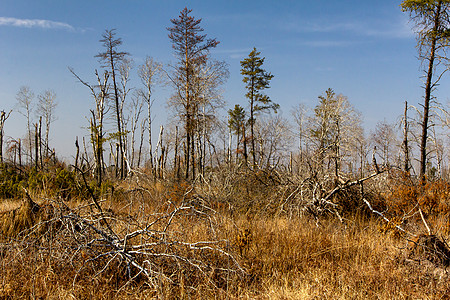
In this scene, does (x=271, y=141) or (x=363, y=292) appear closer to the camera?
(x=363, y=292)

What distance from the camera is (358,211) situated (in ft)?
24.6

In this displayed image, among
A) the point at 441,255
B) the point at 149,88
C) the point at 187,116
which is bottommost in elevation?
the point at 441,255

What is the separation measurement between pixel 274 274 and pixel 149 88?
25.9 meters

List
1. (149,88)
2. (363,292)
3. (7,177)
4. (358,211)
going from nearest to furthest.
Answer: (363,292), (358,211), (7,177), (149,88)

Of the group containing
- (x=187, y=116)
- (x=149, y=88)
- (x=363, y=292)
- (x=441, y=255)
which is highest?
(x=149, y=88)

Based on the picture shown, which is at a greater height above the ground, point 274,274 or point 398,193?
point 398,193

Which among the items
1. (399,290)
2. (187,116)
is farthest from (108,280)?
(187,116)

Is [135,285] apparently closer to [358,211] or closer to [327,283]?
[327,283]

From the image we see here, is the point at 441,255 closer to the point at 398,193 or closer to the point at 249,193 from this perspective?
the point at 398,193

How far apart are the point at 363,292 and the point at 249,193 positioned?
5045 mm

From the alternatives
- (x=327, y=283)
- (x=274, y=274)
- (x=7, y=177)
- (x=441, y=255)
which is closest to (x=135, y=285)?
(x=274, y=274)

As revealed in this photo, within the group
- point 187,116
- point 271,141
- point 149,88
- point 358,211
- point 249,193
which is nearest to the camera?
point 358,211

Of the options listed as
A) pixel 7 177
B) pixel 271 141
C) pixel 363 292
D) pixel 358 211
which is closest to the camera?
pixel 363 292

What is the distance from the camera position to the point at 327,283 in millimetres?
3740
